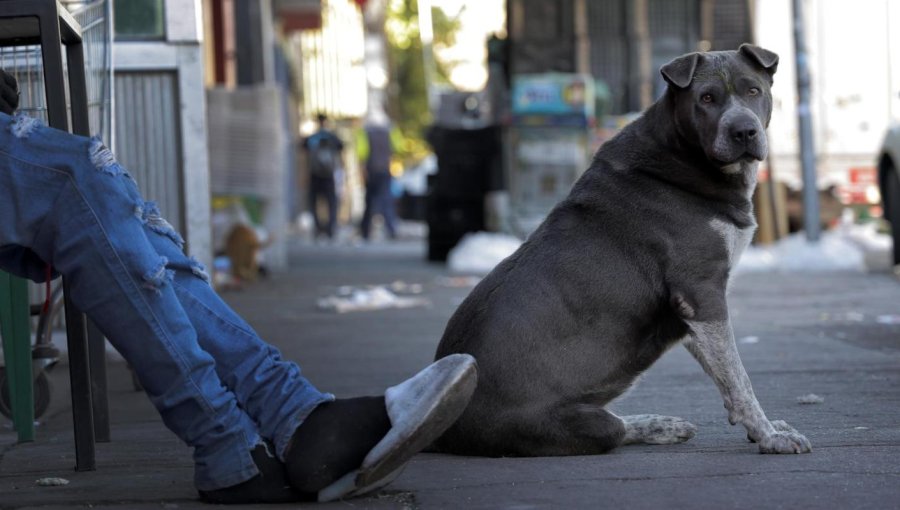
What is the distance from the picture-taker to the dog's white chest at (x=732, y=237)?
13.3 feet

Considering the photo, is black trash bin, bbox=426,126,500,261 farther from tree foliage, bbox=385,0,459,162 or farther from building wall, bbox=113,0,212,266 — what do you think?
tree foliage, bbox=385,0,459,162

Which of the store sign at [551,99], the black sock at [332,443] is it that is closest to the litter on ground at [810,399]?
the black sock at [332,443]

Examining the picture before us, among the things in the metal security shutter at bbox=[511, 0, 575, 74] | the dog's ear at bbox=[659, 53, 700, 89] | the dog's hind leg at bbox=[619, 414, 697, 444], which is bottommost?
the dog's hind leg at bbox=[619, 414, 697, 444]

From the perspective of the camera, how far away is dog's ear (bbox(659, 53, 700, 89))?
4.07 meters

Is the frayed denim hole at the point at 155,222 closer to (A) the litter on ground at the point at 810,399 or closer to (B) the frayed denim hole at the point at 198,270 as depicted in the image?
(B) the frayed denim hole at the point at 198,270

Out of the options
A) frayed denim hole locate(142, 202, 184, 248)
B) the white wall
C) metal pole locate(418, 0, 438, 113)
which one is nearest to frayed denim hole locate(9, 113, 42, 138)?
frayed denim hole locate(142, 202, 184, 248)

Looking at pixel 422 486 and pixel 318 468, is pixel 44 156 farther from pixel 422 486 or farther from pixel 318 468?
pixel 422 486

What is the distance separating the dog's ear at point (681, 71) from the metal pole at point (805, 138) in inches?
405

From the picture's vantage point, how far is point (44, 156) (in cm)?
312

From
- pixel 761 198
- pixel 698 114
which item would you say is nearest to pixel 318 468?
pixel 698 114

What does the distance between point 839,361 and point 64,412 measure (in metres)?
3.47

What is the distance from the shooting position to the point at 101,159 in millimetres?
3135

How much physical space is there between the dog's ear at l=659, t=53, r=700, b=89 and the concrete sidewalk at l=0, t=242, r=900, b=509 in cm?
110

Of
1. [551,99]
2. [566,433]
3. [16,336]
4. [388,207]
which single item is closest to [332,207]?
[388,207]
